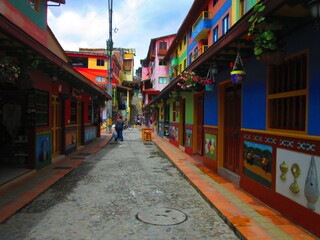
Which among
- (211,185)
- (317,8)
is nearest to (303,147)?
(317,8)

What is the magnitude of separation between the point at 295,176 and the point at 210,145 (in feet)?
14.5

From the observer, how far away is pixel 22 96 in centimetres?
768

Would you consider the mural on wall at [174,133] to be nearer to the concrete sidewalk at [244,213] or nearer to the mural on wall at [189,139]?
the mural on wall at [189,139]

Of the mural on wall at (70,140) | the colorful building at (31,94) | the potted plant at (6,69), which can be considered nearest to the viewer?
the potted plant at (6,69)

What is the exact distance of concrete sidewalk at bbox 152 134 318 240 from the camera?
3.76 meters

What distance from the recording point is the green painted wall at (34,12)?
32.7ft

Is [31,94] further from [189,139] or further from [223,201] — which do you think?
[189,139]

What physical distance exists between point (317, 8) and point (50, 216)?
16.1ft

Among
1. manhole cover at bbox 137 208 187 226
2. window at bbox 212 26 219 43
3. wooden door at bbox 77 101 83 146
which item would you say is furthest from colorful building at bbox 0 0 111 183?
window at bbox 212 26 219 43

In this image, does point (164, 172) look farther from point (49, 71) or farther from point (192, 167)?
point (49, 71)

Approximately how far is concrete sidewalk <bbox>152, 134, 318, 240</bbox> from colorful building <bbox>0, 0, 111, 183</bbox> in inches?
180

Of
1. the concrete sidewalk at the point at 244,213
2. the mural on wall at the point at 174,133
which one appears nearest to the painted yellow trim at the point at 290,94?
the concrete sidewalk at the point at 244,213

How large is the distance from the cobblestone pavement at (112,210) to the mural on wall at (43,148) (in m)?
1.00

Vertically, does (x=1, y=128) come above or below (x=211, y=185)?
above
